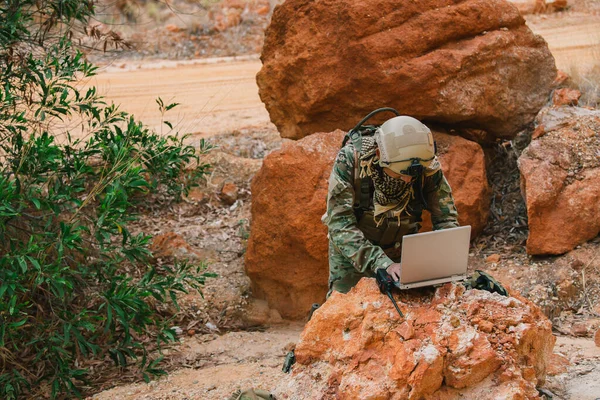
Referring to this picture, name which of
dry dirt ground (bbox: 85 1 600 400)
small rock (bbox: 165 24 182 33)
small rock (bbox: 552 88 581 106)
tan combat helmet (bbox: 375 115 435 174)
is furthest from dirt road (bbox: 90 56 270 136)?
tan combat helmet (bbox: 375 115 435 174)

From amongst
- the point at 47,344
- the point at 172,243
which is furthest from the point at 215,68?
the point at 47,344

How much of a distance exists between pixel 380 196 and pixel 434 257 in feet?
2.24

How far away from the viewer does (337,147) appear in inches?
223

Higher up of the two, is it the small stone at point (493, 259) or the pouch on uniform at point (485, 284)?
the pouch on uniform at point (485, 284)

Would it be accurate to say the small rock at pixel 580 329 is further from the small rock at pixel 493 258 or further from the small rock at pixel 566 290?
the small rock at pixel 493 258

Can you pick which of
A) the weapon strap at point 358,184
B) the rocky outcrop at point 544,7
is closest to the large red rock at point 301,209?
the weapon strap at point 358,184

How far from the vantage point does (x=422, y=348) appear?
312 centimetres

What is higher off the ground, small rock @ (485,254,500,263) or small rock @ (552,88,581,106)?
small rock @ (552,88,581,106)

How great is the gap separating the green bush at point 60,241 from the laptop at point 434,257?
219 centimetres

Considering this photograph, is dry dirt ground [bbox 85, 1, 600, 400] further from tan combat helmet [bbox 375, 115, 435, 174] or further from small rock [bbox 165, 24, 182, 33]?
small rock [bbox 165, 24, 182, 33]

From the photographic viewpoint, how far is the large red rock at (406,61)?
5660 mm

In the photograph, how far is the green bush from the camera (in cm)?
468

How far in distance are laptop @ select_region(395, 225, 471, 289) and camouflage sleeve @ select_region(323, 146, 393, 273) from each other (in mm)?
411

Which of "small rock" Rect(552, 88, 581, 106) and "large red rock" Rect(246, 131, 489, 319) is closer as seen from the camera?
"large red rock" Rect(246, 131, 489, 319)
